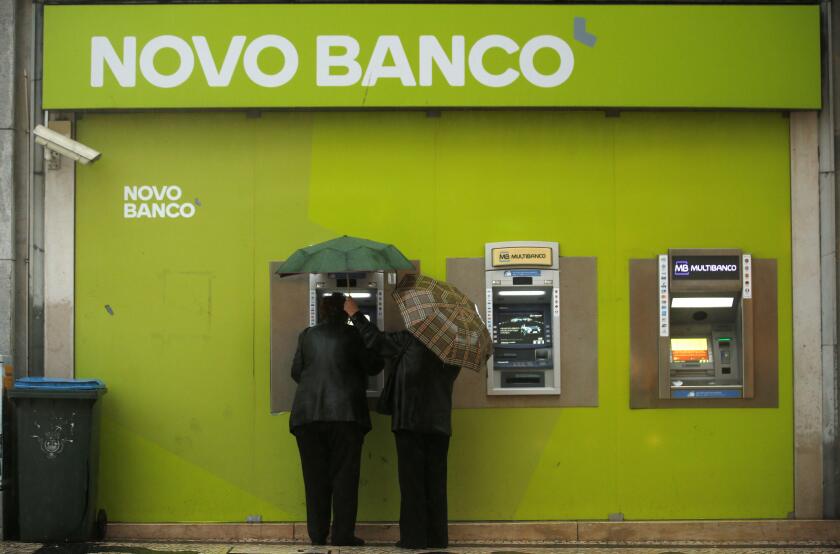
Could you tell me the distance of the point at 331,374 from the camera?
7.33 metres

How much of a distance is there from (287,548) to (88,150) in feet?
11.4

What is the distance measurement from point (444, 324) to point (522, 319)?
4.09 feet

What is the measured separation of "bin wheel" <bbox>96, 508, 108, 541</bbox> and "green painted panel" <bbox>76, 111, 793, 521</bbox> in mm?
211

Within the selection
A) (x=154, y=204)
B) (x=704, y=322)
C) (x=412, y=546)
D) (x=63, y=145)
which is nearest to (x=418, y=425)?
(x=412, y=546)

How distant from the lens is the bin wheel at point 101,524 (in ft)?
25.3

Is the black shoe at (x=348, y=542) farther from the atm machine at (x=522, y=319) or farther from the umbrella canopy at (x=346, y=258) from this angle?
the umbrella canopy at (x=346, y=258)

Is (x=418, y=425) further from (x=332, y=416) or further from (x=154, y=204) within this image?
(x=154, y=204)

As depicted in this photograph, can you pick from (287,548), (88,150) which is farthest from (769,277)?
(88,150)

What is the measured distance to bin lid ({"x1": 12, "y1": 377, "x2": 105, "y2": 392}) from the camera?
24.2 feet

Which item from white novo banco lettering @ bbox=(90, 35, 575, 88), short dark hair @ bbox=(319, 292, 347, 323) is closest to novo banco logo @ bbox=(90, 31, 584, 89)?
white novo banco lettering @ bbox=(90, 35, 575, 88)

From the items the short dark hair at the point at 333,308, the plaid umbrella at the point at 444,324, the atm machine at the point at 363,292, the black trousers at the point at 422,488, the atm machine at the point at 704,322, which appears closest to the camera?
the plaid umbrella at the point at 444,324

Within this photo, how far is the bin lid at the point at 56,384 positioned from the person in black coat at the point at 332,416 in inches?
61.3

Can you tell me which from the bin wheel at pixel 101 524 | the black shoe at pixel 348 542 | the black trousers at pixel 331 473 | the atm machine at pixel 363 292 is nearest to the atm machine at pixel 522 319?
the atm machine at pixel 363 292

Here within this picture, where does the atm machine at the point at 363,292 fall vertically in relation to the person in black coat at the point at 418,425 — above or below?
above
